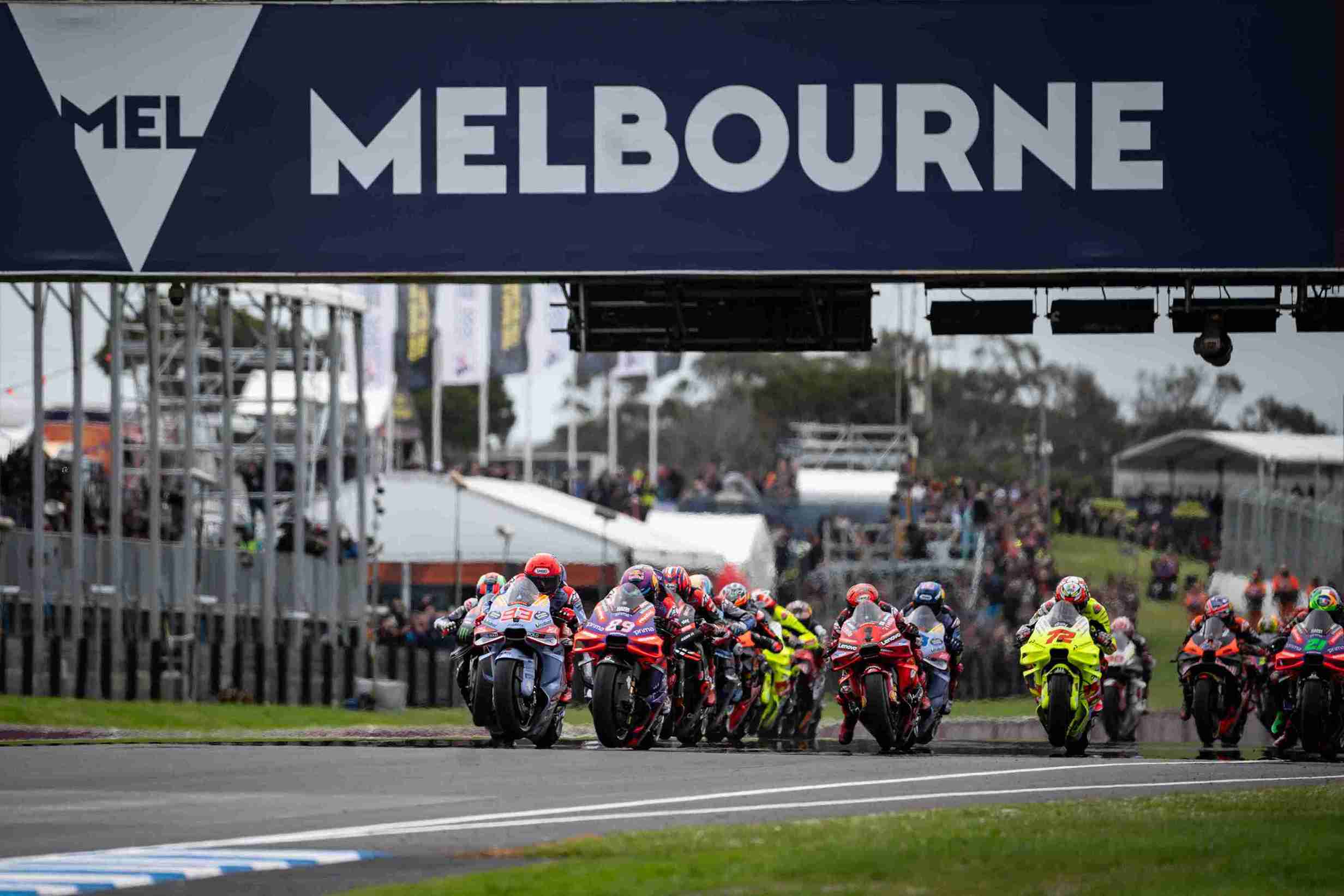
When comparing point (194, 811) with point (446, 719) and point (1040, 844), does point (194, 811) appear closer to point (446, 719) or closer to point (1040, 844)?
point (1040, 844)

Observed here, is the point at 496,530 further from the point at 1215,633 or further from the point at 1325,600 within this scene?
the point at 1325,600

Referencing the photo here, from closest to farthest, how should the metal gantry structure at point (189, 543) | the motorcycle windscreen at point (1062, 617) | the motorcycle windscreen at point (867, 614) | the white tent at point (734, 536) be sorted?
1. the motorcycle windscreen at point (867, 614)
2. the motorcycle windscreen at point (1062, 617)
3. the metal gantry structure at point (189, 543)
4. the white tent at point (734, 536)

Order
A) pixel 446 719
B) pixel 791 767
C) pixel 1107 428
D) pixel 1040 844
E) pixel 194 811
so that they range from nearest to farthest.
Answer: pixel 1040 844
pixel 194 811
pixel 791 767
pixel 446 719
pixel 1107 428

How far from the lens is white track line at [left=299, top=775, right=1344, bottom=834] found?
1334 centimetres

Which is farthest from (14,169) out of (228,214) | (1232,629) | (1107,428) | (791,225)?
(1107,428)

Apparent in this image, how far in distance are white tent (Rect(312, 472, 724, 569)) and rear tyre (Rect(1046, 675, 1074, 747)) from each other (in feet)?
57.3

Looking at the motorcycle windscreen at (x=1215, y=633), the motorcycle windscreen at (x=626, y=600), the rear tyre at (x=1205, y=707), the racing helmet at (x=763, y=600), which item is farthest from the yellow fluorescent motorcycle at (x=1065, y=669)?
the racing helmet at (x=763, y=600)

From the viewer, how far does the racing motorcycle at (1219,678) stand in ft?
80.9

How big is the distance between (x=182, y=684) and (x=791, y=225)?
53.9 feet

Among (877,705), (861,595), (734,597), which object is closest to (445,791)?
(877,705)

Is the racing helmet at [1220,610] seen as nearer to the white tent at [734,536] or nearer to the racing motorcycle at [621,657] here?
the racing motorcycle at [621,657]

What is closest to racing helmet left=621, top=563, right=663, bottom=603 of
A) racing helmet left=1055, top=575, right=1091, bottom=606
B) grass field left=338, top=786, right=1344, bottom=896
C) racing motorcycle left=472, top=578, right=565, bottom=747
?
racing motorcycle left=472, top=578, right=565, bottom=747

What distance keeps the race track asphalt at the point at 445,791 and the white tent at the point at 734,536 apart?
23908 millimetres

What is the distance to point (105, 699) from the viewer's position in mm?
31266
